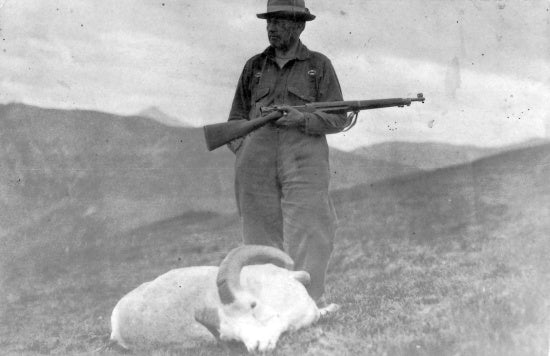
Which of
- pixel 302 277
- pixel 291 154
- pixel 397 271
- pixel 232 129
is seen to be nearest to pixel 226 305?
pixel 302 277

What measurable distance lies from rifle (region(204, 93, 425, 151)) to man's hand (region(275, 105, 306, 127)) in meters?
0.04

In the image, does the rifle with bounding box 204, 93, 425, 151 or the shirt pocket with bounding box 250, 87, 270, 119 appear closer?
the rifle with bounding box 204, 93, 425, 151

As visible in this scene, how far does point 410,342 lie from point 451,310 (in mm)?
477

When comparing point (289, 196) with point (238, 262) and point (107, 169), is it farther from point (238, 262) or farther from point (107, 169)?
point (107, 169)

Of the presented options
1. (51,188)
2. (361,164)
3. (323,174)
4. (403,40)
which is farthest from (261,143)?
(51,188)

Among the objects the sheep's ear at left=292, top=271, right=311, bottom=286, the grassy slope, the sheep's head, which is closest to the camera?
the sheep's head

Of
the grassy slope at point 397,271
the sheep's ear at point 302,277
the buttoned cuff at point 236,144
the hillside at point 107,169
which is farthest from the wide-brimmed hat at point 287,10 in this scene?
the sheep's ear at point 302,277

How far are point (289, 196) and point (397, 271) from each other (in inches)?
48.2

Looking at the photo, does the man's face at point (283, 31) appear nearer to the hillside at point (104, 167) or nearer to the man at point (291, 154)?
the man at point (291, 154)

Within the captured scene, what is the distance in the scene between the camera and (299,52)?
6207 mm

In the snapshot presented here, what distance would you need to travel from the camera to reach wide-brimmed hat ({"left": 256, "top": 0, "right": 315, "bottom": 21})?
607 cm

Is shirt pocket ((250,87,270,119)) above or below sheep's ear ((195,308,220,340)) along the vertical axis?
above

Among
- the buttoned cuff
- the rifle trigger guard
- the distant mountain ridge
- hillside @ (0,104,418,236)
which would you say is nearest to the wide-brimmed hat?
the rifle trigger guard

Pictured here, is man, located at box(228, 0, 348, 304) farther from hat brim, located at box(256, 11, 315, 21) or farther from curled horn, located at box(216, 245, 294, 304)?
curled horn, located at box(216, 245, 294, 304)
